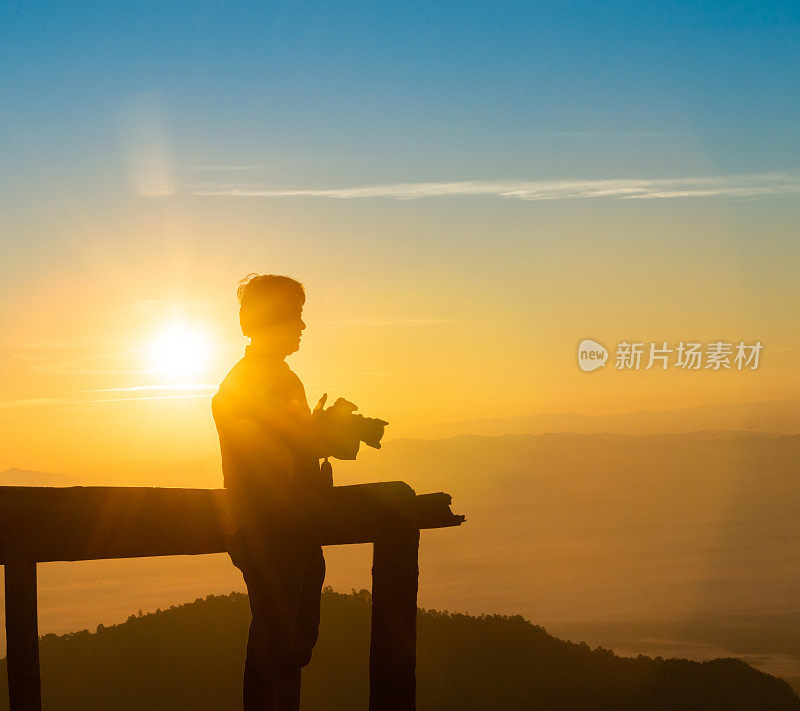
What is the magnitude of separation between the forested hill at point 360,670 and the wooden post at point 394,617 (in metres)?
8.77

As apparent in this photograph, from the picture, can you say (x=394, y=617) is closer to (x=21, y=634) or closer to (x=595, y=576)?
(x=21, y=634)

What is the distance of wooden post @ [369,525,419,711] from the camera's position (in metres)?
4.64

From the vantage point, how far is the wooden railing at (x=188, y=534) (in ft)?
12.6

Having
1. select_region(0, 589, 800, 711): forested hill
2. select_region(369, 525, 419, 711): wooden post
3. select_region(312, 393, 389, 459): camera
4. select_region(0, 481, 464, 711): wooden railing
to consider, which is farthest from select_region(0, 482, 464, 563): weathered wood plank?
select_region(0, 589, 800, 711): forested hill

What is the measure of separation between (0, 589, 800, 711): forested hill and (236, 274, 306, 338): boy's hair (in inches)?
374

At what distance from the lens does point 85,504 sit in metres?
3.86

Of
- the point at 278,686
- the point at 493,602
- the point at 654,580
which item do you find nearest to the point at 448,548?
the point at 654,580

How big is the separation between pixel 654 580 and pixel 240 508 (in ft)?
242

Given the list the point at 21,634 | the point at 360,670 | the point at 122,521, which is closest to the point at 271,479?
the point at 122,521

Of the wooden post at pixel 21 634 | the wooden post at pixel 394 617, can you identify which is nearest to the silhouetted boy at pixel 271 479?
the wooden post at pixel 394 617

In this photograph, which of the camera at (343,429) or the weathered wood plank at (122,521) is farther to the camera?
the camera at (343,429)

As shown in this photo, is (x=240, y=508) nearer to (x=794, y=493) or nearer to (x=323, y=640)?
(x=323, y=640)

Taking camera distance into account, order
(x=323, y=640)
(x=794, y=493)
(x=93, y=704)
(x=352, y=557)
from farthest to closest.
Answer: (x=794, y=493), (x=352, y=557), (x=323, y=640), (x=93, y=704)

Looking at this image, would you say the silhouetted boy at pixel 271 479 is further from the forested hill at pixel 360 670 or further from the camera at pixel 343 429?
the forested hill at pixel 360 670
